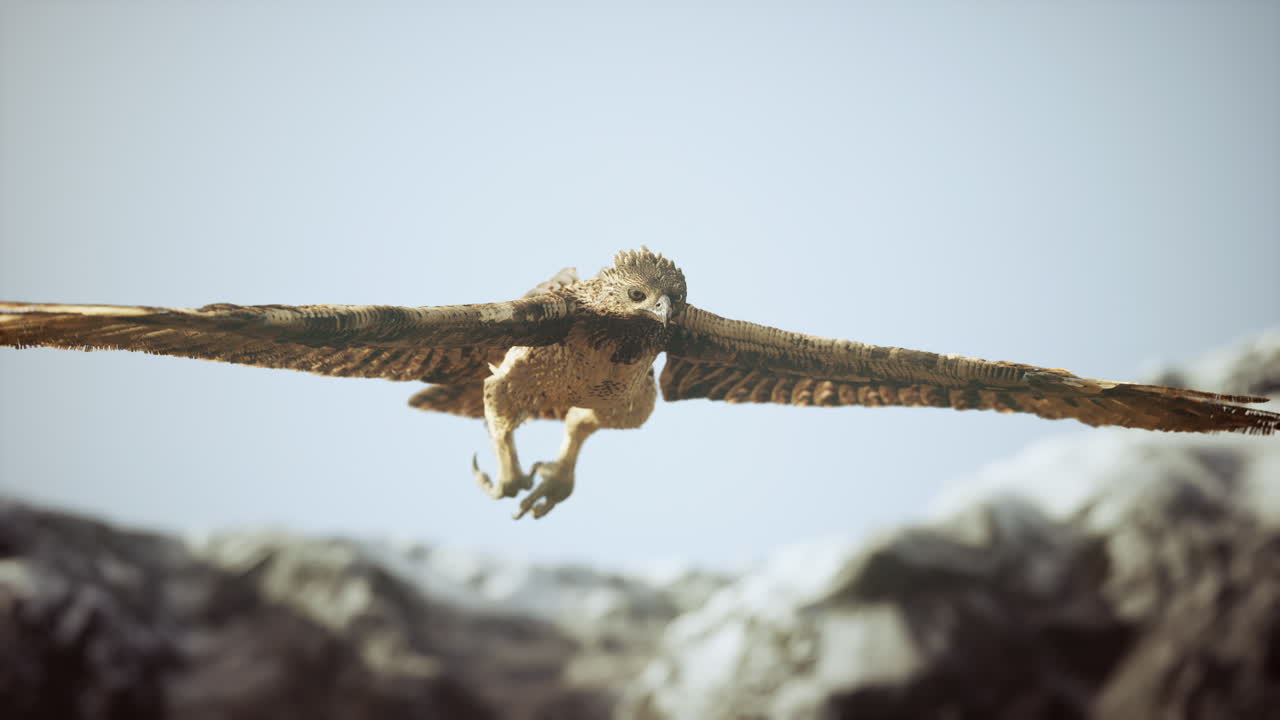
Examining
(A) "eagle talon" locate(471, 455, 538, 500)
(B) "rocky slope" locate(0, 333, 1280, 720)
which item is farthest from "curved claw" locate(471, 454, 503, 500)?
(B) "rocky slope" locate(0, 333, 1280, 720)

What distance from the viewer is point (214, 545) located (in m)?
12.1

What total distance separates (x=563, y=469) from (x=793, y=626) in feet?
22.2

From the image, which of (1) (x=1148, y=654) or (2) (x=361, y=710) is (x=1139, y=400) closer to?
(1) (x=1148, y=654)

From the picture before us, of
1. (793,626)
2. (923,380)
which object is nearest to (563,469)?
(923,380)

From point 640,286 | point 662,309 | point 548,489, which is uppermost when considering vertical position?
point 640,286

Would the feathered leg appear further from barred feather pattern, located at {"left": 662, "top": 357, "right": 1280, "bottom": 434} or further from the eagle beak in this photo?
the eagle beak

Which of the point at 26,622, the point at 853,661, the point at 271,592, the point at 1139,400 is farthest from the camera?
the point at 271,592

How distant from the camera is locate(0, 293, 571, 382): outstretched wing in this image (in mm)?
3910

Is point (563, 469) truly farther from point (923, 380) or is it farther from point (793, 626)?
point (793, 626)

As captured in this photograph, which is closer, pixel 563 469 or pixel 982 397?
pixel 563 469

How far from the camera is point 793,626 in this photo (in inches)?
441

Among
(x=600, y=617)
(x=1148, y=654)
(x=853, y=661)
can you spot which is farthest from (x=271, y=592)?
(x=1148, y=654)

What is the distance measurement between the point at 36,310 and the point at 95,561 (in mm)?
8664

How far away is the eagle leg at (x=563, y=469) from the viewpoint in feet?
17.2
